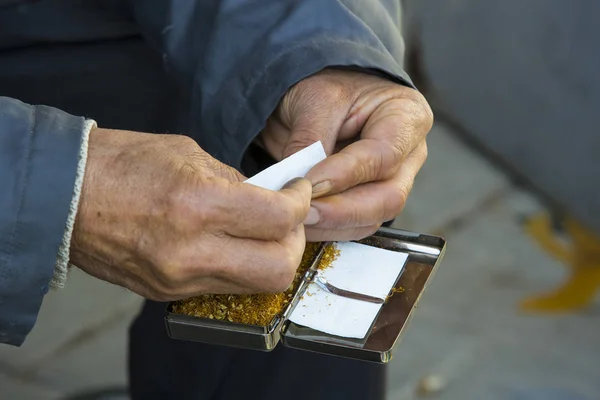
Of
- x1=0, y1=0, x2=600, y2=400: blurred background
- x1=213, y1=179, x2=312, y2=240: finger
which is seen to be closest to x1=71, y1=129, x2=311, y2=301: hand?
x1=213, y1=179, x2=312, y2=240: finger

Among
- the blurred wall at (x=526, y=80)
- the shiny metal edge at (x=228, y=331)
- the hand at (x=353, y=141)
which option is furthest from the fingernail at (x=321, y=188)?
the blurred wall at (x=526, y=80)

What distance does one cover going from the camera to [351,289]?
89 cm

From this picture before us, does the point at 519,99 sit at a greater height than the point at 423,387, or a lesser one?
greater

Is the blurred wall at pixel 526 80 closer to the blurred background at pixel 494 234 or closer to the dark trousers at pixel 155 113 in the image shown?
the blurred background at pixel 494 234

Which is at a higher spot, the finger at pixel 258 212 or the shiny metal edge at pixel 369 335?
the finger at pixel 258 212

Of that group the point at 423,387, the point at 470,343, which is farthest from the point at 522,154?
the point at 423,387

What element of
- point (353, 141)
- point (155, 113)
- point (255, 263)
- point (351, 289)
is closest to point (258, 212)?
point (255, 263)

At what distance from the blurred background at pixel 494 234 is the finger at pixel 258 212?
1.12 m

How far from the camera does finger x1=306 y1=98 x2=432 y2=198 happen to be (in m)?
0.89

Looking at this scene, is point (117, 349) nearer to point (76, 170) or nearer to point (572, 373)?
point (572, 373)

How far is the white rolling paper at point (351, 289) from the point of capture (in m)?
0.85

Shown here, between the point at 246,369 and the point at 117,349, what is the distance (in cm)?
82

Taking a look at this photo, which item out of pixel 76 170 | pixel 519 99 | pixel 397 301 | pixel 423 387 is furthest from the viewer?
pixel 519 99

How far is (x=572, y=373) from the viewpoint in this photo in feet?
6.09
